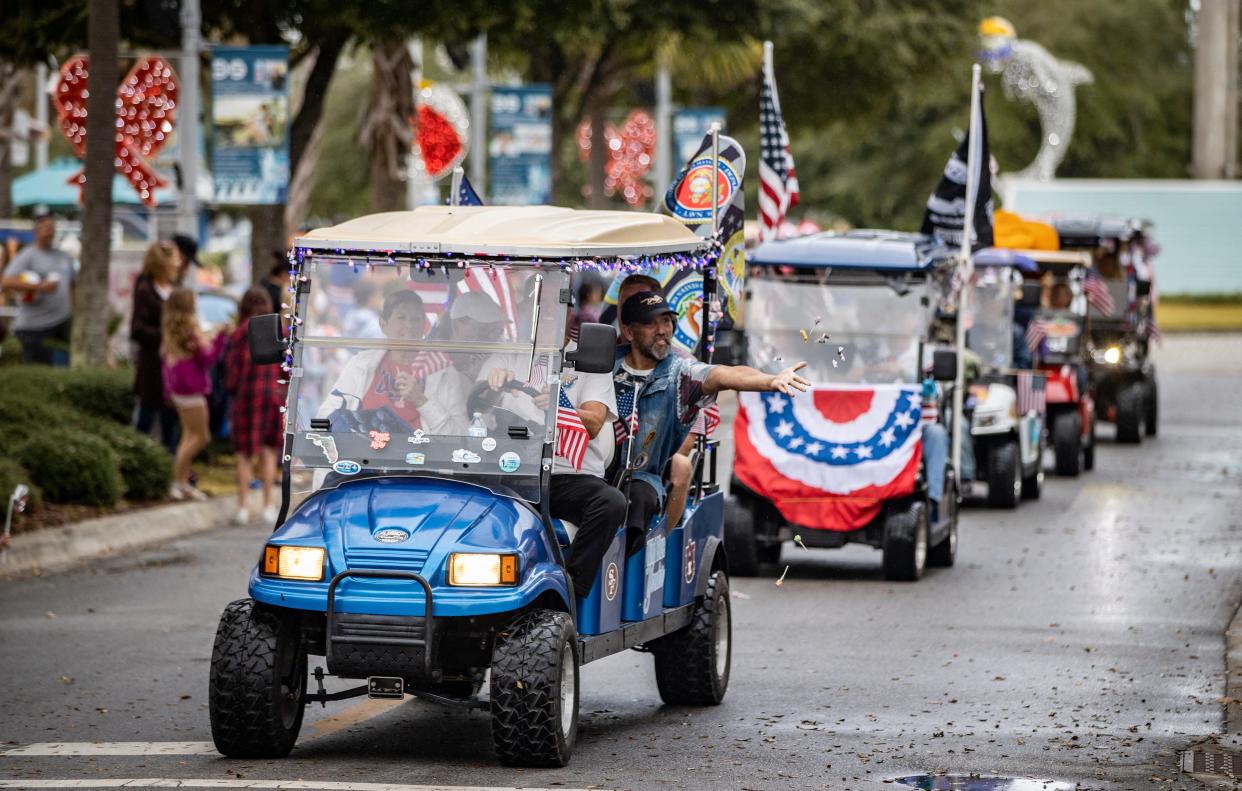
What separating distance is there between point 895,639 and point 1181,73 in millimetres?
60544

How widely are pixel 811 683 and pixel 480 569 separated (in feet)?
9.58

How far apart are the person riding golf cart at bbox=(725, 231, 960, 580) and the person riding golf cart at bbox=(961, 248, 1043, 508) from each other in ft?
10.5

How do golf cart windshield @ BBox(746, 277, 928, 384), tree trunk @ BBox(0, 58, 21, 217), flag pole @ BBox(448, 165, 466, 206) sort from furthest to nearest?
tree trunk @ BBox(0, 58, 21, 217) → golf cart windshield @ BBox(746, 277, 928, 384) → flag pole @ BBox(448, 165, 466, 206)

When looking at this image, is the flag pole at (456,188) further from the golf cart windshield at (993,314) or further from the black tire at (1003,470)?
the golf cart windshield at (993,314)

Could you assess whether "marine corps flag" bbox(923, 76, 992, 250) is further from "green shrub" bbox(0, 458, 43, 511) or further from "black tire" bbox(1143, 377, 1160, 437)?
"black tire" bbox(1143, 377, 1160, 437)

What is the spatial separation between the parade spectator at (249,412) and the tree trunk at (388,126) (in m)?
8.24

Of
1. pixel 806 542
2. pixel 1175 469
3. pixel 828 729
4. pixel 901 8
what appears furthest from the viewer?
pixel 901 8

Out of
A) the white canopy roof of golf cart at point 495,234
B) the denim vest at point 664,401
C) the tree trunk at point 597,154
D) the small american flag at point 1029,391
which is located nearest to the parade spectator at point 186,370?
the small american flag at point 1029,391

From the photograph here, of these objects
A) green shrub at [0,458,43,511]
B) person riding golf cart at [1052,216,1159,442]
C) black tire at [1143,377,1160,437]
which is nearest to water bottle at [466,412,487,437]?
green shrub at [0,458,43,511]

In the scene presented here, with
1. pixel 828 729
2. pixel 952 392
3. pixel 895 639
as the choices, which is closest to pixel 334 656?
pixel 828 729

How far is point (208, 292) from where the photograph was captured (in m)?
27.4

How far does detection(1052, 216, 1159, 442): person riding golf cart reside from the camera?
79.0 feet

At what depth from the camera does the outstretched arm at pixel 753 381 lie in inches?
318

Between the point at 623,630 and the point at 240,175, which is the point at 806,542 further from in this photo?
the point at 240,175
